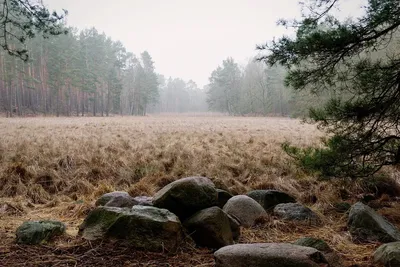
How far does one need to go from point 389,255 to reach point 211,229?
1.67 meters

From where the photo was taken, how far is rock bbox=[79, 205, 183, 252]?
2965mm

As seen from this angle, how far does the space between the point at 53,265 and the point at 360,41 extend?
13.6 feet

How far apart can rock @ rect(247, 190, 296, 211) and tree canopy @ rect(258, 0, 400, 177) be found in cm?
83

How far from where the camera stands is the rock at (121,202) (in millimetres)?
4062

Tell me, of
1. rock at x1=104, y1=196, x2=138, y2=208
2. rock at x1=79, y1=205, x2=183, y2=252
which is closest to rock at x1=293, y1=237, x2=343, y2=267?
rock at x1=79, y1=205, x2=183, y2=252

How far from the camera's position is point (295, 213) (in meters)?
4.20

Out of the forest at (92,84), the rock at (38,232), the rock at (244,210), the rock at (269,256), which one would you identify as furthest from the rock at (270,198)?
the forest at (92,84)

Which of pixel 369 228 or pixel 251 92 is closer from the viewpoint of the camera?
pixel 369 228

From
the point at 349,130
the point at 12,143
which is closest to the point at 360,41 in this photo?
the point at 349,130

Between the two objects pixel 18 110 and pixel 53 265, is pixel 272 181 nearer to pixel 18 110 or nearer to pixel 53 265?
pixel 53 265

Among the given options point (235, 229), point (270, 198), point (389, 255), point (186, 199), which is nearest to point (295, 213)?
point (270, 198)

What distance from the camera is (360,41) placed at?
3.70 meters

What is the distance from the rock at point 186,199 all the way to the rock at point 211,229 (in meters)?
0.22

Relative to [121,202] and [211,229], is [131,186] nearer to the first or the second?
[121,202]
